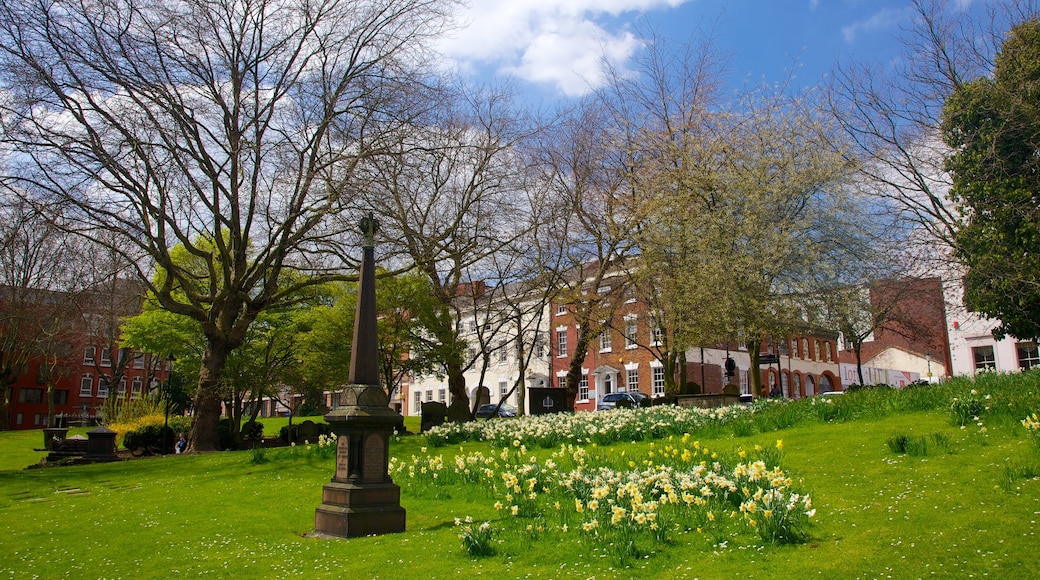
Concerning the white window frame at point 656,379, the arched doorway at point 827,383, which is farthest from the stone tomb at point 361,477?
the arched doorway at point 827,383

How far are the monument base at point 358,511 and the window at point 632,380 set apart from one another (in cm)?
3915

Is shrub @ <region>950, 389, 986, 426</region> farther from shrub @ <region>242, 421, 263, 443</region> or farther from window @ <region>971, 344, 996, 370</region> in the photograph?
window @ <region>971, 344, 996, 370</region>

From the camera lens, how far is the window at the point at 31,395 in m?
62.0

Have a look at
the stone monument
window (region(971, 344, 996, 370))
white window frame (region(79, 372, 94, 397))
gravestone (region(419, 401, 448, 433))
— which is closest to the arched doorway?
window (region(971, 344, 996, 370))

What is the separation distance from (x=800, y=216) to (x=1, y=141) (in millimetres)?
21021

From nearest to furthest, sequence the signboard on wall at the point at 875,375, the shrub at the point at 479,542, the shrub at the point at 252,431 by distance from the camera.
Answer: the shrub at the point at 479,542, the shrub at the point at 252,431, the signboard on wall at the point at 875,375

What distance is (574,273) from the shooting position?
111ft

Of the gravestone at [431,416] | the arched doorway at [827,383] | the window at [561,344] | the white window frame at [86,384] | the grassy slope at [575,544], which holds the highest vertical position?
the window at [561,344]

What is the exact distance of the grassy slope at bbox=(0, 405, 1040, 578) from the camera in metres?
5.88

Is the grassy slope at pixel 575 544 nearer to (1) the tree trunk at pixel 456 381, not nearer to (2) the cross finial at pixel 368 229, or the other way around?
(2) the cross finial at pixel 368 229

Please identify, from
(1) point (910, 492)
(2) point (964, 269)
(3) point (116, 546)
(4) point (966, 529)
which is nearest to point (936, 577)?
(4) point (966, 529)

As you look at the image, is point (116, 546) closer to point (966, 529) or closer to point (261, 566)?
point (261, 566)

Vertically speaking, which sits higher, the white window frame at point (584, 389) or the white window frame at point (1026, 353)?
the white window frame at point (1026, 353)

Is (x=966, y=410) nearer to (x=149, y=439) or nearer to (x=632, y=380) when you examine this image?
(x=149, y=439)
